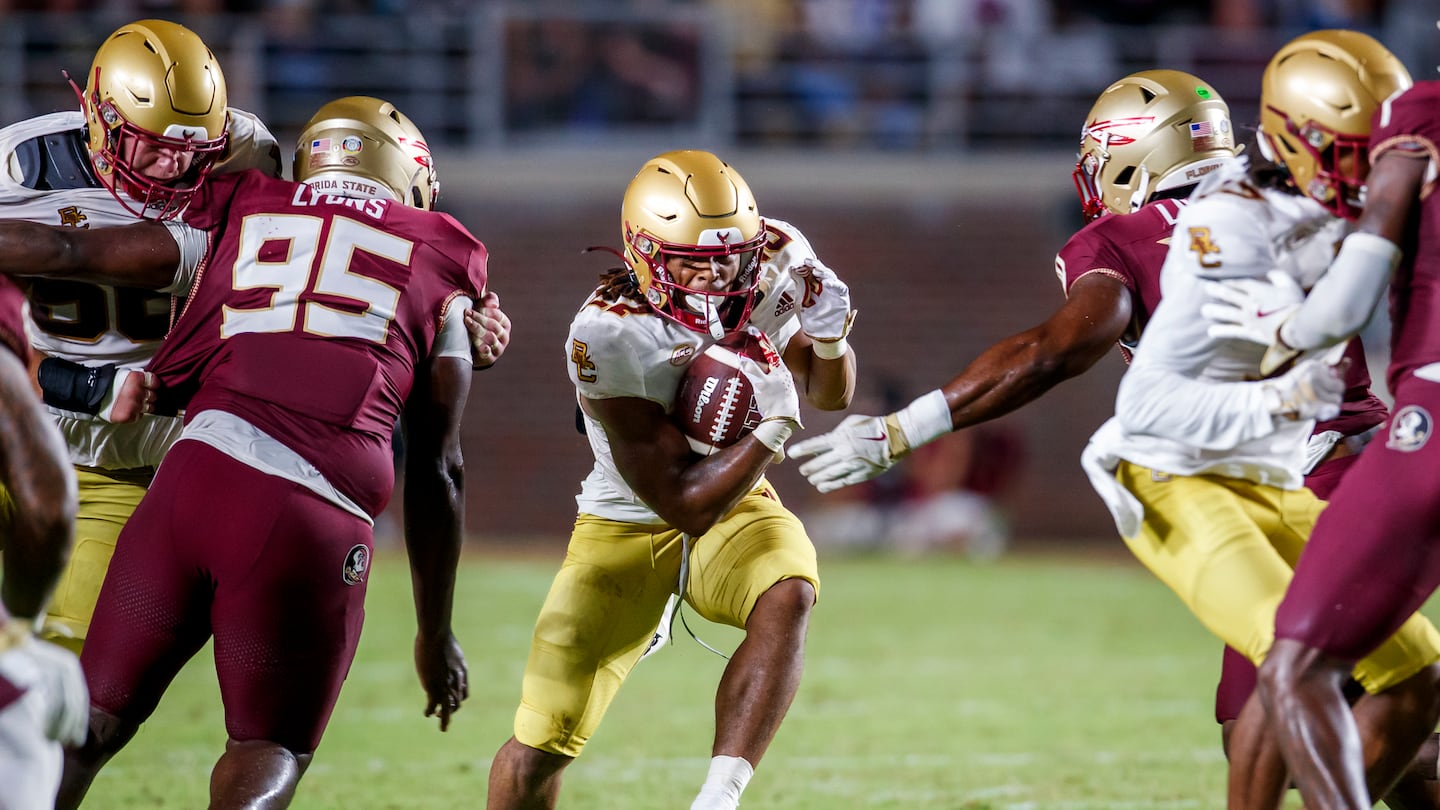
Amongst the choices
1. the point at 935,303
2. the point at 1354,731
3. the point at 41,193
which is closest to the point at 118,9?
the point at 935,303

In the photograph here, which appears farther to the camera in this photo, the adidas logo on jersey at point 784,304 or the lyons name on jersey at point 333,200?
the adidas logo on jersey at point 784,304

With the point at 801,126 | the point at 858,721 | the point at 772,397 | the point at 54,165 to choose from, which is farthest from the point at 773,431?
the point at 801,126

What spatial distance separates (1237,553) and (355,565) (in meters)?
1.87

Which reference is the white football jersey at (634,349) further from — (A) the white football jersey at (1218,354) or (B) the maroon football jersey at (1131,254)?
(A) the white football jersey at (1218,354)

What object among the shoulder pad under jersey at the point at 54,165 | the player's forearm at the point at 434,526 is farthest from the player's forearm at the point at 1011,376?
the shoulder pad under jersey at the point at 54,165

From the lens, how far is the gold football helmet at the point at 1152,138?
4.22m

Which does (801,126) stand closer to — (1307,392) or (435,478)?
(435,478)

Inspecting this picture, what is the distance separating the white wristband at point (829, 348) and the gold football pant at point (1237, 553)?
0.97 m

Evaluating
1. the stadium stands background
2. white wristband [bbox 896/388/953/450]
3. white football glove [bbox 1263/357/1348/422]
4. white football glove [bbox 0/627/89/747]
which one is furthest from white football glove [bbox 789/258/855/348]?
the stadium stands background

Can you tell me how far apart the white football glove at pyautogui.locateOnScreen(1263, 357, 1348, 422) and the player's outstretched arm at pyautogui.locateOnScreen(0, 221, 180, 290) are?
241 centimetres

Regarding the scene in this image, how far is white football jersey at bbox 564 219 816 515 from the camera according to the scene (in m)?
3.94

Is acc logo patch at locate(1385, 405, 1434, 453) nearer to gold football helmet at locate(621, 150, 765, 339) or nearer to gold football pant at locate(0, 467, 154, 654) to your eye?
gold football helmet at locate(621, 150, 765, 339)

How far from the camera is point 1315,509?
3469 millimetres

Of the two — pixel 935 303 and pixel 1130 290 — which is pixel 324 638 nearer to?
pixel 1130 290
